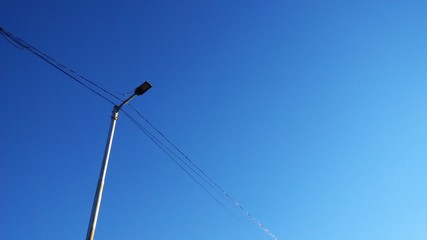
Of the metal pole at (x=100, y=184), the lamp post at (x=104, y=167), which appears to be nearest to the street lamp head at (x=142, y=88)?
the lamp post at (x=104, y=167)

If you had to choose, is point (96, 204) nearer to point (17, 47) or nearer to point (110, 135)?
point (110, 135)

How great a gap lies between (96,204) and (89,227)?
0.57 metres

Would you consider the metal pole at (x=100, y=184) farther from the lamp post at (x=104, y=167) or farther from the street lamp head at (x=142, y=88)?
the street lamp head at (x=142, y=88)

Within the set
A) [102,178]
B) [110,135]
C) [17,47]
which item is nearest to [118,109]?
[110,135]

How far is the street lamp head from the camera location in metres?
→ 10.2

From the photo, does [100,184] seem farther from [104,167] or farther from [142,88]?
[142,88]

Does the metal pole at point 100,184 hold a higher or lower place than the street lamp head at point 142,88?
lower

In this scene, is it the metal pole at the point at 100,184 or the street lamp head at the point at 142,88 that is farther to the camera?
the street lamp head at the point at 142,88

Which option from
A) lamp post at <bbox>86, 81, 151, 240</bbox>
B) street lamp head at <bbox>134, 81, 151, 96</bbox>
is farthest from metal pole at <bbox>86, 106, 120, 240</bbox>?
street lamp head at <bbox>134, 81, 151, 96</bbox>

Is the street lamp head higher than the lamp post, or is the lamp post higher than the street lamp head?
the street lamp head

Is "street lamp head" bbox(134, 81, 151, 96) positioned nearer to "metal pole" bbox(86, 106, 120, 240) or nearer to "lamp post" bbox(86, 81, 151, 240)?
"lamp post" bbox(86, 81, 151, 240)

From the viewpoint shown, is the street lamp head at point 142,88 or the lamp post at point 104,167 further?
the street lamp head at point 142,88

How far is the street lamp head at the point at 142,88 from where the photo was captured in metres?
10.2

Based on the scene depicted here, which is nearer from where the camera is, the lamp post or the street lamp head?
the lamp post
